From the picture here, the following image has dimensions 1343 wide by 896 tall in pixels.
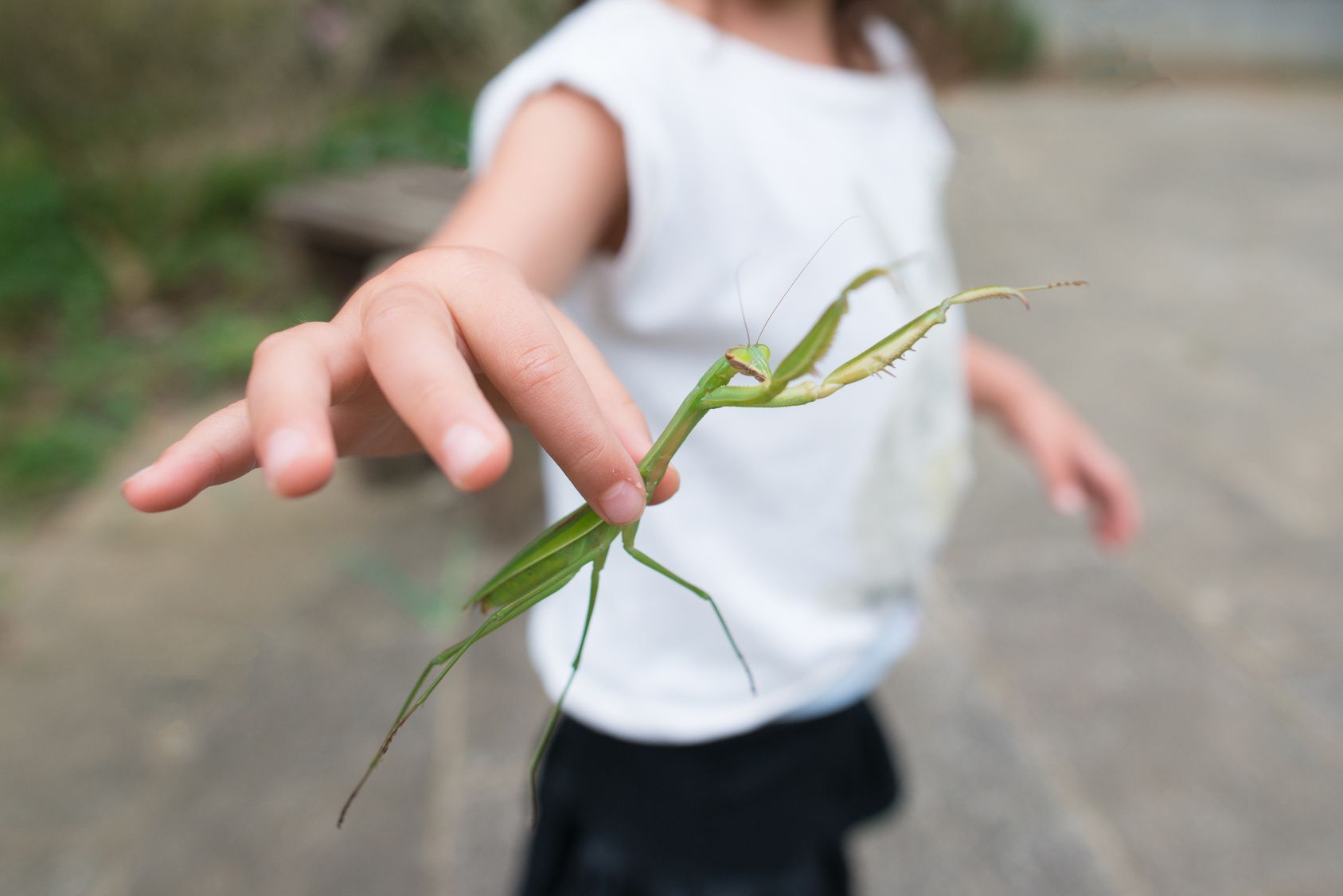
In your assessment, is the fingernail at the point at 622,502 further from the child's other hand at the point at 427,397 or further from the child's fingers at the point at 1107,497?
the child's fingers at the point at 1107,497

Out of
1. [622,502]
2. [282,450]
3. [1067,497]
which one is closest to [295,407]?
[282,450]

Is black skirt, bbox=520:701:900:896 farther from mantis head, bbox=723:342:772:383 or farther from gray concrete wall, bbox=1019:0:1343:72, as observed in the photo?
gray concrete wall, bbox=1019:0:1343:72

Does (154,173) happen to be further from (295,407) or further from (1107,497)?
(295,407)

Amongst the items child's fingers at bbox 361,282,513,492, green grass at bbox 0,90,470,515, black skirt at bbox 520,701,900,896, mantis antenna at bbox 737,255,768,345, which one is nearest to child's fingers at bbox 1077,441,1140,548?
black skirt at bbox 520,701,900,896

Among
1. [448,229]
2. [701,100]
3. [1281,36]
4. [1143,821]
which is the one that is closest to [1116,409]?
[1143,821]

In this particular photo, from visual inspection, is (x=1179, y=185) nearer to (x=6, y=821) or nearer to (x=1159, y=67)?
(x=1159, y=67)
